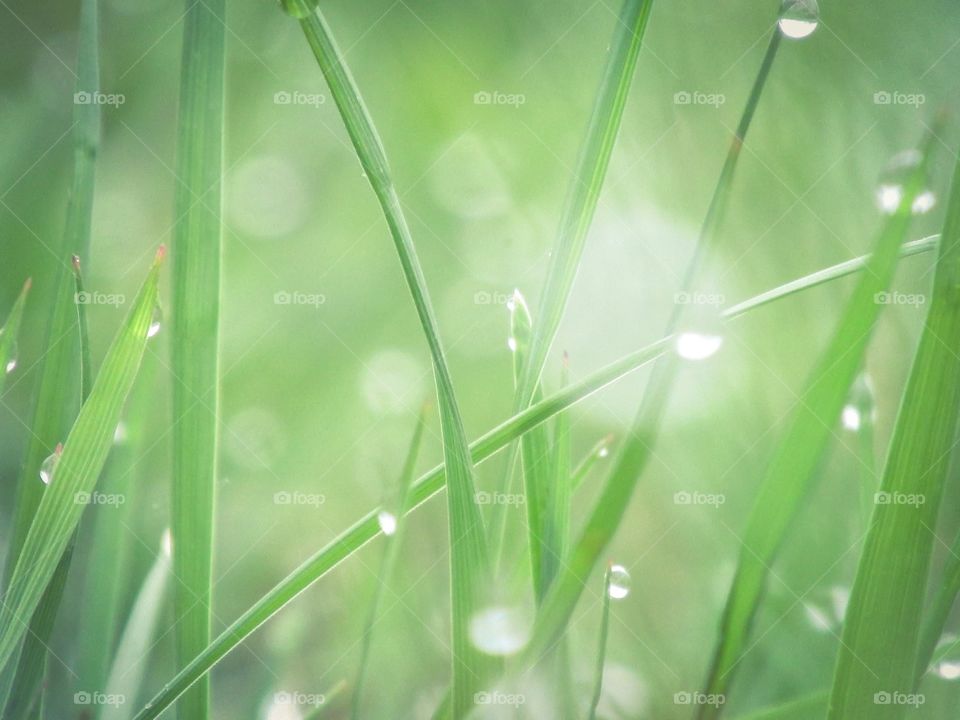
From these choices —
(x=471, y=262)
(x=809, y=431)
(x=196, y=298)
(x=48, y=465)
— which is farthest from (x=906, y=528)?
(x=471, y=262)

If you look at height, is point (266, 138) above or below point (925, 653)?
above

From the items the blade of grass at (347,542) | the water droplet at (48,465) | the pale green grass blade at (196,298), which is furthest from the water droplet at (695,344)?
the water droplet at (48,465)

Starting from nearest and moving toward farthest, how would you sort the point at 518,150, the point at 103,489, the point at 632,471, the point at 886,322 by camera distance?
the point at 632,471 < the point at 103,489 < the point at 886,322 < the point at 518,150

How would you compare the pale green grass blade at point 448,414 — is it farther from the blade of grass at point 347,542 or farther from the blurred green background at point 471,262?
the blurred green background at point 471,262

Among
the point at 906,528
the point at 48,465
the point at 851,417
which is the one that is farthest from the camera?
the point at 851,417

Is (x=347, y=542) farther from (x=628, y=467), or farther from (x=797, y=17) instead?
(x=797, y=17)

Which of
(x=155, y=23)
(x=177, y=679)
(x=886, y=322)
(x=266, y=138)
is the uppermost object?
(x=155, y=23)

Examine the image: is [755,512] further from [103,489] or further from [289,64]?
[289,64]

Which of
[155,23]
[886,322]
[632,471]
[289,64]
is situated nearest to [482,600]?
[632,471]
